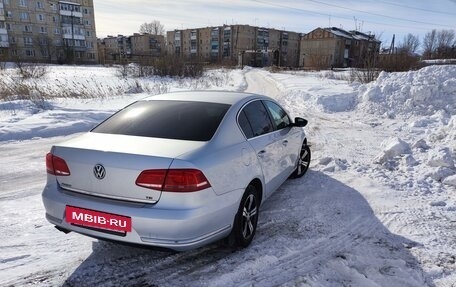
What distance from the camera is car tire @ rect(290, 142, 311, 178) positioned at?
19.0 feet

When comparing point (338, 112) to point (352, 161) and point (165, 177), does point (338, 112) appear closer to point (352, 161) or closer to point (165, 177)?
point (352, 161)

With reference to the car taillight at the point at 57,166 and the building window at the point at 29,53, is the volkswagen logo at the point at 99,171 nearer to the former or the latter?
the car taillight at the point at 57,166

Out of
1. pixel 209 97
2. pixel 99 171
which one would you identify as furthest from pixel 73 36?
pixel 99 171

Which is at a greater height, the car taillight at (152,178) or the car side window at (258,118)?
the car side window at (258,118)

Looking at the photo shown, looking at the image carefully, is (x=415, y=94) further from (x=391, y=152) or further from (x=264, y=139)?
(x=264, y=139)

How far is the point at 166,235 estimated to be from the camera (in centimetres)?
275

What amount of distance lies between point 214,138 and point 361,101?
11888mm

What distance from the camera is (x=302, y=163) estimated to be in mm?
5961

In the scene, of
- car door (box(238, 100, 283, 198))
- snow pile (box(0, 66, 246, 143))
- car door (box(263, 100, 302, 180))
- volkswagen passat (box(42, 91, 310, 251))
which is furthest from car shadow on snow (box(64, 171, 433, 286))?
snow pile (box(0, 66, 246, 143))

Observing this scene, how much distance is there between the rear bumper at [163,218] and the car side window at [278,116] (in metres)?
1.99

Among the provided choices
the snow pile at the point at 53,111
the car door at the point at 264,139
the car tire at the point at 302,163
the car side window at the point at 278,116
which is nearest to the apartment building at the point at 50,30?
the snow pile at the point at 53,111

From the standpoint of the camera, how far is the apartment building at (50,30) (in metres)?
68.4

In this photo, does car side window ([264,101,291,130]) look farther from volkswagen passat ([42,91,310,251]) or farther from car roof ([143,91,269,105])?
volkswagen passat ([42,91,310,251])

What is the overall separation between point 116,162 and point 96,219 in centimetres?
51
